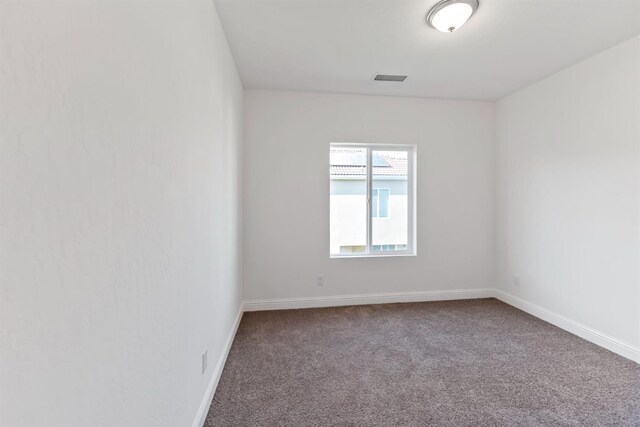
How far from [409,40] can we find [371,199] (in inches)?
71.4

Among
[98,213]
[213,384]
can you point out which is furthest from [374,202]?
[98,213]

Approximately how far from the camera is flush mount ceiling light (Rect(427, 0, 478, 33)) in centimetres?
184

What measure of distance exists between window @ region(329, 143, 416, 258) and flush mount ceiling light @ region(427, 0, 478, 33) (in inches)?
65.2

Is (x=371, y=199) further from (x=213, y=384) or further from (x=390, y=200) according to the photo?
(x=213, y=384)

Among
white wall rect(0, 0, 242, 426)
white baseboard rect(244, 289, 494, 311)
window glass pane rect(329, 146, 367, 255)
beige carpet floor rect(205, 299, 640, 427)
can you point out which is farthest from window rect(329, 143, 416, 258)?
white wall rect(0, 0, 242, 426)

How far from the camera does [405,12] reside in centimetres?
198

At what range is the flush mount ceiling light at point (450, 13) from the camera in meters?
1.84

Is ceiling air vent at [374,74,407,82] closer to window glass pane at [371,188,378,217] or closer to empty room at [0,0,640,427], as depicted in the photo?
empty room at [0,0,640,427]

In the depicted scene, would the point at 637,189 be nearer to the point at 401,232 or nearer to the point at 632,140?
the point at 632,140

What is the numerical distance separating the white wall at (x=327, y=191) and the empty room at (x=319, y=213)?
0.03 metres

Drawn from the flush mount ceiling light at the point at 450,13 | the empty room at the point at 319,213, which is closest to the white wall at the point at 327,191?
the empty room at the point at 319,213

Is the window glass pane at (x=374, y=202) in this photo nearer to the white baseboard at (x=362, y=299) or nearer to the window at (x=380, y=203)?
the window at (x=380, y=203)

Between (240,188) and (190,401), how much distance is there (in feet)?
6.89

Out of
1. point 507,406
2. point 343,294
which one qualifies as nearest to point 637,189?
point 507,406
